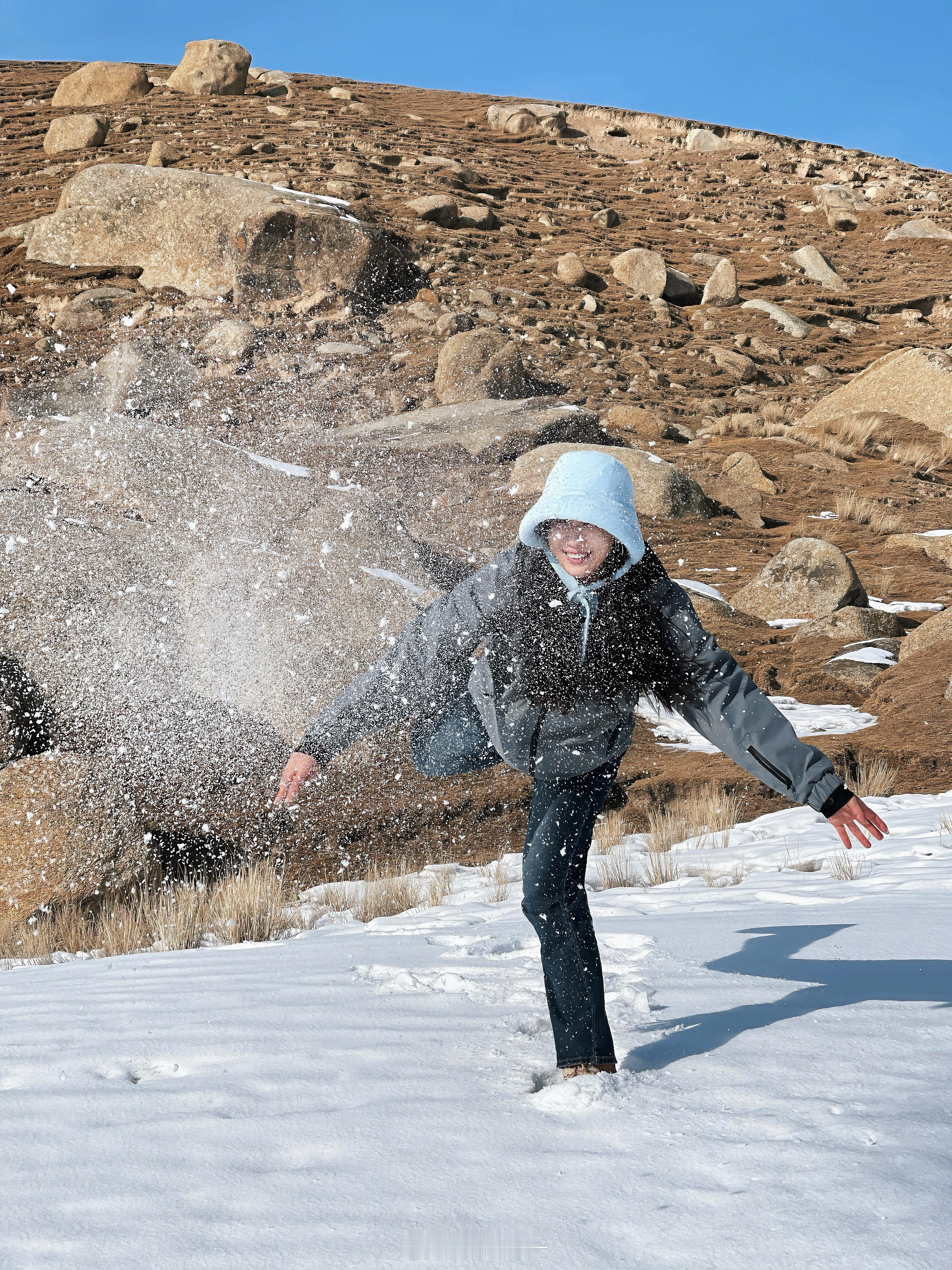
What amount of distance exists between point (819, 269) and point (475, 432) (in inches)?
566

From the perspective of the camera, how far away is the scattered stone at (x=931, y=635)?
8062 mm

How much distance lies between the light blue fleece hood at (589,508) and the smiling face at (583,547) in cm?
2

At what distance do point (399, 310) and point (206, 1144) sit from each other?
678 inches

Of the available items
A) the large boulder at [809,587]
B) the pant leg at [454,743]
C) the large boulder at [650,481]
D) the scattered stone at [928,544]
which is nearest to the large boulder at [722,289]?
the large boulder at [650,481]

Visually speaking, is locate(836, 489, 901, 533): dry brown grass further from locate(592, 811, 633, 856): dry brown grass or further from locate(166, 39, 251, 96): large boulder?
locate(166, 39, 251, 96): large boulder

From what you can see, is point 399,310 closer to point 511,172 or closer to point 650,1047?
point 511,172

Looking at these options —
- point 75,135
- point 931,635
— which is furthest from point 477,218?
point 931,635

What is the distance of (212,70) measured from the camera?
26516mm

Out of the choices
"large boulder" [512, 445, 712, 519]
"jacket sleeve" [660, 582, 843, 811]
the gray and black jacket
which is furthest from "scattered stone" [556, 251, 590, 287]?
"jacket sleeve" [660, 582, 843, 811]

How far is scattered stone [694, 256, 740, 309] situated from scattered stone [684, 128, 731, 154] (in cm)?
1207

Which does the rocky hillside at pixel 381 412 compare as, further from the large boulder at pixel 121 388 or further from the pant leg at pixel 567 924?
the pant leg at pixel 567 924

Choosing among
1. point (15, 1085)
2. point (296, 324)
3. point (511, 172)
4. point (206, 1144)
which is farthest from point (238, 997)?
point (511, 172)

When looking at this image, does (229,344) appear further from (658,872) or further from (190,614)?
(658,872)

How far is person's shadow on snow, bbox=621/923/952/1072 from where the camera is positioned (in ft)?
7.77
